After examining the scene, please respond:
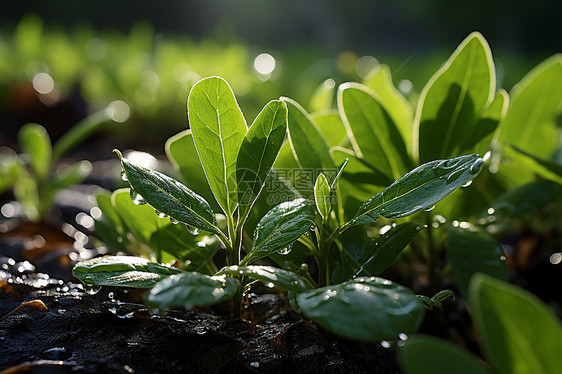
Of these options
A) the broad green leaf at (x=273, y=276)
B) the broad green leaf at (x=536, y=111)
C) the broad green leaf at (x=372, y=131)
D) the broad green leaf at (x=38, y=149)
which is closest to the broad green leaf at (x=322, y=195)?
the broad green leaf at (x=273, y=276)

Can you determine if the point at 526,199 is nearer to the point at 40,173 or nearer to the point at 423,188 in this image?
the point at 423,188

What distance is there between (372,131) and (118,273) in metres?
0.46

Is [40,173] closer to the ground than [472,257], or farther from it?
farther from it

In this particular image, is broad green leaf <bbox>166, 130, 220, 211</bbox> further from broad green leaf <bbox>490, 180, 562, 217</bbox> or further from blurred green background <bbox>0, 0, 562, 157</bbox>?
broad green leaf <bbox>490, 180, 562, 217</bbox>

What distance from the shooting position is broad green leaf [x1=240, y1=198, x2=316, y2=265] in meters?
0.61

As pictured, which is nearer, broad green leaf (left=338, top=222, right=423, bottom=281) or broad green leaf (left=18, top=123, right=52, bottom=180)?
A: broad green leaf (left=338, top=222, right=423, bottom=281)

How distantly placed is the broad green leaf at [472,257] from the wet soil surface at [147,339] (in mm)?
159

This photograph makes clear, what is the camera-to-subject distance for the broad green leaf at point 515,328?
42cm

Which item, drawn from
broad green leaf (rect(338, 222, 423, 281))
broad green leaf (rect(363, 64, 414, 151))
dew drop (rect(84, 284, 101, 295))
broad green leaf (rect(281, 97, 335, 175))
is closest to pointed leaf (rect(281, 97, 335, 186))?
broad green leaf (rect(281, 97, 335, 175))

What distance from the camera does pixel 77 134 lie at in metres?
1.28

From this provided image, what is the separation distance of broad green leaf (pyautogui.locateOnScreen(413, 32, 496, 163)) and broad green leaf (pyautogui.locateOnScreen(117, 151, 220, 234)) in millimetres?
377

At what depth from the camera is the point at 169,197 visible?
0.63 metres

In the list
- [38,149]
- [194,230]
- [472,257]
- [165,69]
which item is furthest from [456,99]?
[38,149]

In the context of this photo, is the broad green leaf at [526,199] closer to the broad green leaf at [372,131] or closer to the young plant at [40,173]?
the broad green leaf at [372,131]
